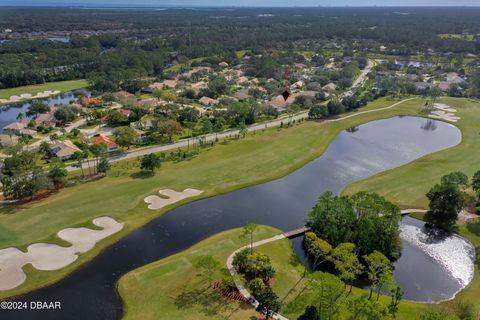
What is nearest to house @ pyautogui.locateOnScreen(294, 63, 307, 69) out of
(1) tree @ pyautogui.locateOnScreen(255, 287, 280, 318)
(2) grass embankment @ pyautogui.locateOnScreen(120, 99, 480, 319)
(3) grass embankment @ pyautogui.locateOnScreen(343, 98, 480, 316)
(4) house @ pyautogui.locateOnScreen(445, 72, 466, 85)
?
(4) house @ pyautogui.locateOnScreen(445, 72, 466, 85)

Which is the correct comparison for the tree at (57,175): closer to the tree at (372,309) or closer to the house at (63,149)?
the house at (63,149)

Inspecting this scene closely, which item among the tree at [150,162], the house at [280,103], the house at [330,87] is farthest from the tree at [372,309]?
the house at [330,87]

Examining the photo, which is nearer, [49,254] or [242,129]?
[49,254]

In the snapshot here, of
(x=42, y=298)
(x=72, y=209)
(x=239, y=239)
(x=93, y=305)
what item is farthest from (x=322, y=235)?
(x=72, y=209)

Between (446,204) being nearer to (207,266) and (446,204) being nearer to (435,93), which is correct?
(207,266)

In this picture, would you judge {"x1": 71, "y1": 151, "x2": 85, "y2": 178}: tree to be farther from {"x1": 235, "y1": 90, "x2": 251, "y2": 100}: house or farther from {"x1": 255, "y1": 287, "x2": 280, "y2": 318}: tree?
{"x1": 235, "y1": 90, "x2": 251, "y2": 100}: house

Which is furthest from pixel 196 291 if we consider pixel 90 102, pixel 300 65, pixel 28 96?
pixel 300 65

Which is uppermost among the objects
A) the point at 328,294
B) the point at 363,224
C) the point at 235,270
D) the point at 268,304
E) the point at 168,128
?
the point at 168,128
